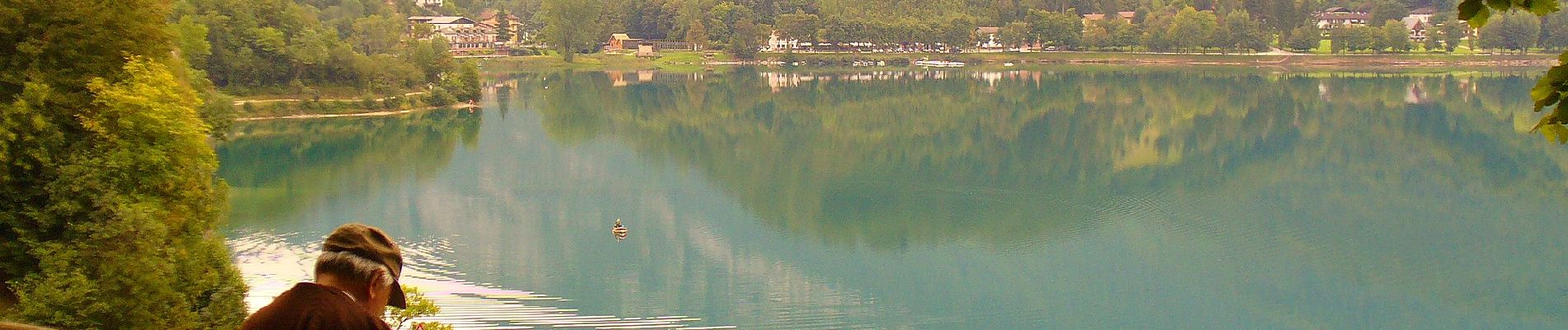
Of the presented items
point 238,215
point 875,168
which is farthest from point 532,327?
point 875,168

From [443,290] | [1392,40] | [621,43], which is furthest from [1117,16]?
[443,290]

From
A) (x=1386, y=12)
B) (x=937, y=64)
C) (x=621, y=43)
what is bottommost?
(x=937, y=64)

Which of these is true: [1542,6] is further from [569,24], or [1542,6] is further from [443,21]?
[443,21]

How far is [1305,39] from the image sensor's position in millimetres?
Answer: 92688

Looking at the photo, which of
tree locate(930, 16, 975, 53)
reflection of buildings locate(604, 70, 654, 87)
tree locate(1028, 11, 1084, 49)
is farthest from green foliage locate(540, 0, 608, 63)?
tree locate(1028, 11, 1084, 49)

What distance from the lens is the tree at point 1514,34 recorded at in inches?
3467

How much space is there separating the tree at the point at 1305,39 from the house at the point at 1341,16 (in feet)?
53.4

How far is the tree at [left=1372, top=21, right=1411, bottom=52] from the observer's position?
294 feet

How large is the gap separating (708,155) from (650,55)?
2541 inches

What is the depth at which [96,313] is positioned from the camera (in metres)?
11.1

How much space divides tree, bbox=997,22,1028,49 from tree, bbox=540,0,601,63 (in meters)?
27.4

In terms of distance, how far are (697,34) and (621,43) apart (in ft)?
20.0

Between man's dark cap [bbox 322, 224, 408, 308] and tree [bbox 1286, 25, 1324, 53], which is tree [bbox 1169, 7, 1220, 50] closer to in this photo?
tree [bbox 1286, 25, 1324, 53]

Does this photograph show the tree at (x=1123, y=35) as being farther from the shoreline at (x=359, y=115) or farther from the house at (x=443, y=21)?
the shoreline at (x=359, y=115)
